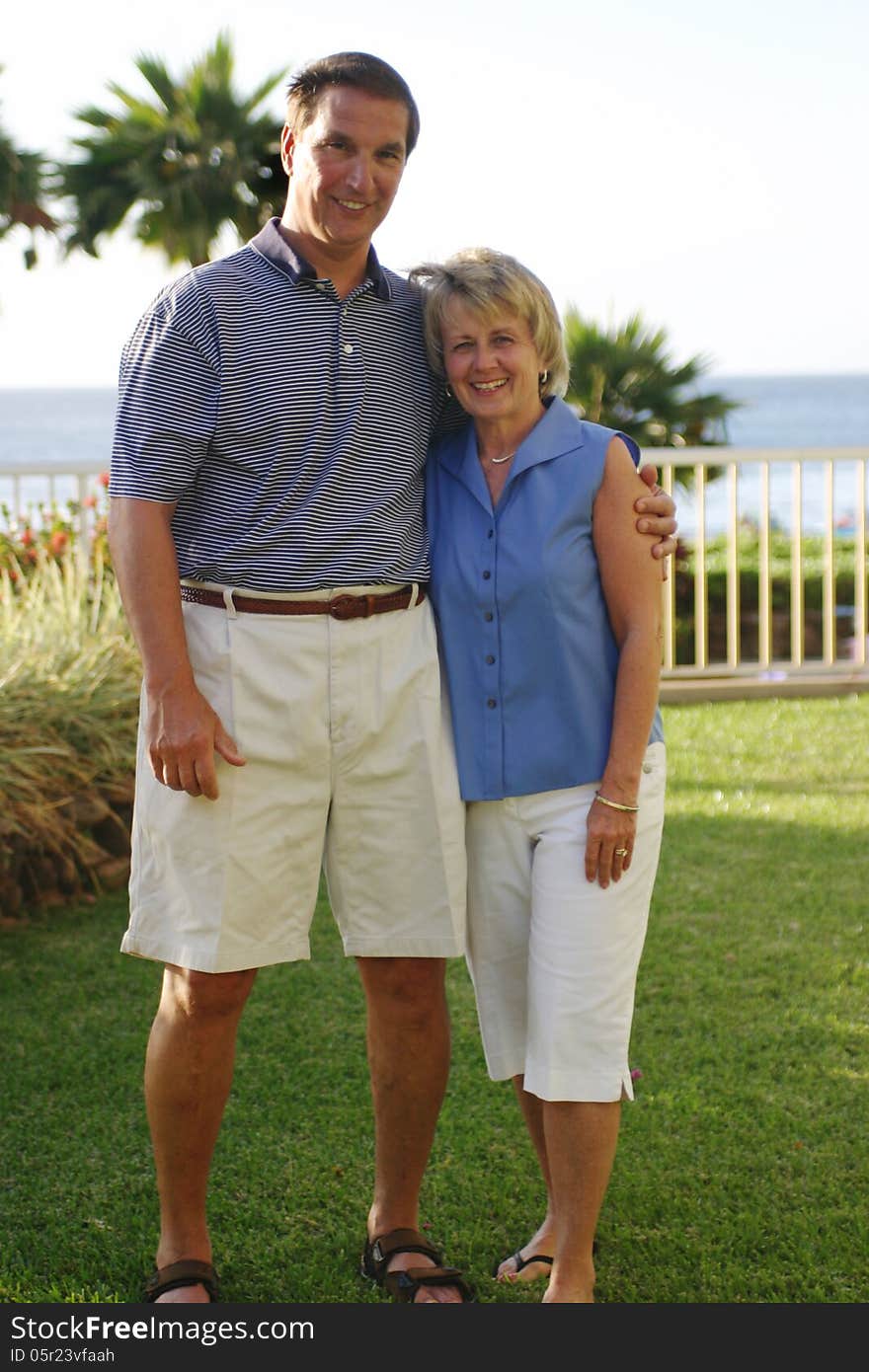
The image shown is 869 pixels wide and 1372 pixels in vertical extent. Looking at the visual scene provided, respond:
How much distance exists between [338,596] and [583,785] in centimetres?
48

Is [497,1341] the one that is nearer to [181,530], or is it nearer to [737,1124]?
[737,1124]

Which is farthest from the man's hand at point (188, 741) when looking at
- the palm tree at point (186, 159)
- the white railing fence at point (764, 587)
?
the palm tree at point (186, 159)

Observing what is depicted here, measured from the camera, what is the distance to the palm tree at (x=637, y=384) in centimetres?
1044

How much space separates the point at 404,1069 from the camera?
2348mm

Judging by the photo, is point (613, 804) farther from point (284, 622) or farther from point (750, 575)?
point (750, 575)

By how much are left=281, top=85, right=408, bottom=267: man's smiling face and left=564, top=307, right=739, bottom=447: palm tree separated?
8374mm

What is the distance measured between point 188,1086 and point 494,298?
132cm

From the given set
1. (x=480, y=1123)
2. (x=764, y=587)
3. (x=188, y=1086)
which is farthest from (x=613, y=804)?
(x=764, y=587)

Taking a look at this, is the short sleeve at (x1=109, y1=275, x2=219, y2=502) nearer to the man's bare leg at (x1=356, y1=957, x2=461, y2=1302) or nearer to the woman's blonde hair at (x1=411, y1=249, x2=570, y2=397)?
the woman's blonde hair at (x1=411, y1=249, x2=570, y2=397)

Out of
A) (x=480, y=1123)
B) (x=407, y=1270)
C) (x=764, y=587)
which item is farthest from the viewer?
(x=764, y=587)

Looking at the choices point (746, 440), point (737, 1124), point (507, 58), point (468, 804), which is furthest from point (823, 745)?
point (746, 440)

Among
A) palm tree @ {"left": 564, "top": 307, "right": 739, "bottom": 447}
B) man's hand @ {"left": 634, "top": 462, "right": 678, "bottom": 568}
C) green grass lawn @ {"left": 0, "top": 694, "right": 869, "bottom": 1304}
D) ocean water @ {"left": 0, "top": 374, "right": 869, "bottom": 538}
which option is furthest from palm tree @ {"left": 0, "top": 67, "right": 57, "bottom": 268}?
ocean water @ {"left": 0, "top": 374, "right": 869, "bottom": 538}

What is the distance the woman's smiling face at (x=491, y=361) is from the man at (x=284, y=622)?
0.35 ft

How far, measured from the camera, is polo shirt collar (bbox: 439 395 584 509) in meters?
2.18
